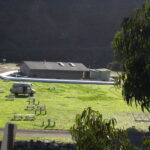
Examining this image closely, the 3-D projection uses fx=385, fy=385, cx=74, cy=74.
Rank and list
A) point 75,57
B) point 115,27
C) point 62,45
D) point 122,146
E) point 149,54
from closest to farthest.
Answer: point 122,146 < point 149,54 < point 75,57 < point 62,45 < point 115,27

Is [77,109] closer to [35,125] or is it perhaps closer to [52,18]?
[35,125]

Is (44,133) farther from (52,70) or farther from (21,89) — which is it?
(52,70)

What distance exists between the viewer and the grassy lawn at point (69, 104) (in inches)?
982

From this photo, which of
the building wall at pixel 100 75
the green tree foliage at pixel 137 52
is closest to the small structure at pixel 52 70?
the building wall at pixel 100 75

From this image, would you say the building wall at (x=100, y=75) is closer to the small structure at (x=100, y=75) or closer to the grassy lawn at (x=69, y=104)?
the small structure at (x=100, y=75)

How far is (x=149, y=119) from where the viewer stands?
2702 centimetres

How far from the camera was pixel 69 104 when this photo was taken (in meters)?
32.9

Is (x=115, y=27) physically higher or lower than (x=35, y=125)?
higher

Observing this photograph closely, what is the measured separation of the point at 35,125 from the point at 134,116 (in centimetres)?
843

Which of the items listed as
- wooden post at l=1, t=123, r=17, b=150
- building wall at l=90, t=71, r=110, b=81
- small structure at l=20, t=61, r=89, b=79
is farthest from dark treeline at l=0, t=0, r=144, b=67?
wooden post at l=1, t=123, r=17, b=150

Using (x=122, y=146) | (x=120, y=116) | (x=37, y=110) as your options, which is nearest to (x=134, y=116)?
(x=120, y=116)

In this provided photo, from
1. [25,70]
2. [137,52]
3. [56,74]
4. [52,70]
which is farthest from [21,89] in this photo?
[137,52]

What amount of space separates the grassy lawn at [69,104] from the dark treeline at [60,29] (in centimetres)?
4884

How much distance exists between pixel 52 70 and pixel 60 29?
5191 cm
